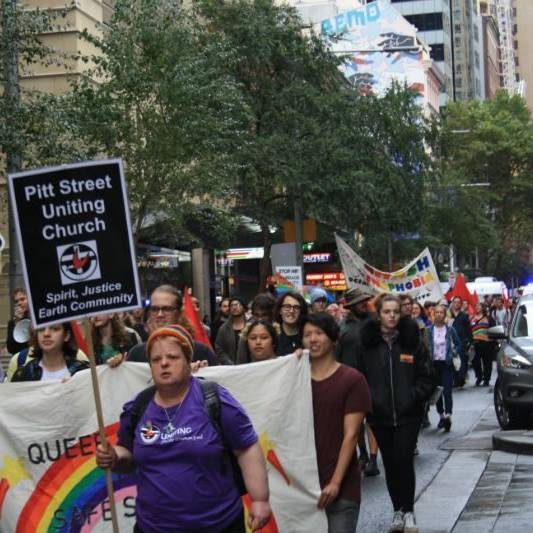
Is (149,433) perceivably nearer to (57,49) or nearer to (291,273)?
(291,273)

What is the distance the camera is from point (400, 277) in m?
26.6

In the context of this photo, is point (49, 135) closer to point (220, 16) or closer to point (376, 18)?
point (220, 16)

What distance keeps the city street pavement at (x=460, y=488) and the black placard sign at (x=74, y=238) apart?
417 cm

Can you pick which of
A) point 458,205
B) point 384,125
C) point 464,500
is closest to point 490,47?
point 458,205

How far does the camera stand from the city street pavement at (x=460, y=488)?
9.52 m

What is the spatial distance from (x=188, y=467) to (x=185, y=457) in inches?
1.5

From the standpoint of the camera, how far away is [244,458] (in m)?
5.18

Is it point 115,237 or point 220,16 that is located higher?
point 220,16

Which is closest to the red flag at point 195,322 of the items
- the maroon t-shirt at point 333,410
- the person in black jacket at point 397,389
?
the person in black jacket at point 397,389

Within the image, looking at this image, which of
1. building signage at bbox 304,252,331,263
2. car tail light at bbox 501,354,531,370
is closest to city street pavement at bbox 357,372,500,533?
car tail light at bbox 501,354,531,370

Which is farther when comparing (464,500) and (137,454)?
(464,500)

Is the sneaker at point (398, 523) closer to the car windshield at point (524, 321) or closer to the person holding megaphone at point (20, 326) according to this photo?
the person holding megaphone at point (20, 326)

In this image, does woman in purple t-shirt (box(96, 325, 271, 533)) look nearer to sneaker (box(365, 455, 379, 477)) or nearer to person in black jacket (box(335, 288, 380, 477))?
person in black jacket (box(335, 288, 380, 477))

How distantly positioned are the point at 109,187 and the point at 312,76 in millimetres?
25259
